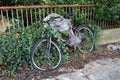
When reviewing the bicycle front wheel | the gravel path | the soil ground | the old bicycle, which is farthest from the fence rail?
the gravel path

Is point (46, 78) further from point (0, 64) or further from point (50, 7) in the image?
point (50, 7)

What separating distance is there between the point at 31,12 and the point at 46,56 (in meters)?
1.08

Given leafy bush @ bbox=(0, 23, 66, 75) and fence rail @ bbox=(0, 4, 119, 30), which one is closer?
leafy bush @ bbox=(0, 23, 66, 75)

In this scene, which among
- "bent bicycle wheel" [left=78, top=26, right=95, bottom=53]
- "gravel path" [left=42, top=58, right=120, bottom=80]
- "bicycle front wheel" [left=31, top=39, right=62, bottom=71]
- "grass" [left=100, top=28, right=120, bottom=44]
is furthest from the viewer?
"grass" [left=100, top=28, right=120, bottom=44]

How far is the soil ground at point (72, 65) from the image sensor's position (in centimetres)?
430

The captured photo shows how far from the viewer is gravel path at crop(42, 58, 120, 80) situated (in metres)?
4.30

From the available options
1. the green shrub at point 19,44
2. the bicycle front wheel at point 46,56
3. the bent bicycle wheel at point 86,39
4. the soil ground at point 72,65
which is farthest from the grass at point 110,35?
the green shrub at point 19,44

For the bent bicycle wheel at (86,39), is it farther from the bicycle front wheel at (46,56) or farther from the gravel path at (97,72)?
the bicycle front wheel at (46,56)

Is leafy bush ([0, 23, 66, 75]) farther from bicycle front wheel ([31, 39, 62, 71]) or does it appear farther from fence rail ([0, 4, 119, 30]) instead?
fence rail ([0, 4, 119, 30])

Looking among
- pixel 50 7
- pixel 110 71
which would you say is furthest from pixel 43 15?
pixel 110 71

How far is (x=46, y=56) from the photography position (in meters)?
4.73

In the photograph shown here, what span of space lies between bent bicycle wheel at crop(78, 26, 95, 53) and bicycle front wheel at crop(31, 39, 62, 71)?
3.13ft

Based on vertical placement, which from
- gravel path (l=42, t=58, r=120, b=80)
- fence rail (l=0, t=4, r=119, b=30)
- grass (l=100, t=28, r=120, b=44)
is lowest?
gravel path (l=42, t=58, r=120, b=80)

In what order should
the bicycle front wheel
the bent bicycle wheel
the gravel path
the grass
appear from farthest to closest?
the grass, the bent bicycle wheel, the bicycle front wheel, the gravel path
